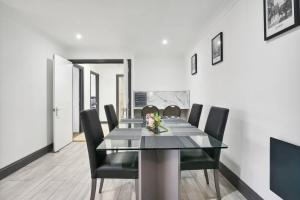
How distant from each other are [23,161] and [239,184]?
318 centimetres

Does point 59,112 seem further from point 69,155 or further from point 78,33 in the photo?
point 78,33

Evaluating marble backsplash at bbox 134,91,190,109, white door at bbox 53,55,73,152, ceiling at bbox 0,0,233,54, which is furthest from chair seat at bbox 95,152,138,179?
marble backsplash at bbox 134,91,190,109

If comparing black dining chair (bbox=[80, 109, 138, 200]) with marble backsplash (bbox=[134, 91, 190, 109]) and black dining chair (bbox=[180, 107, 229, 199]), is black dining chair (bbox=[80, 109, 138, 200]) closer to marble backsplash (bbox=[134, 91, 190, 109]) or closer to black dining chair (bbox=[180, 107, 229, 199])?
black dining chair (bbox=[180, 107, 229, 199])

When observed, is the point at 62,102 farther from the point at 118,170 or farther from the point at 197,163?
the point at 197,163

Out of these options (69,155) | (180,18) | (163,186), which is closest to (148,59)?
(180,18)

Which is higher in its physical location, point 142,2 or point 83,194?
point 142,2

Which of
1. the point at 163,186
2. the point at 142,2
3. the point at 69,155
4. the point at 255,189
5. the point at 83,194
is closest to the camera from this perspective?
the point at 163,186

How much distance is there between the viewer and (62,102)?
15.3 feet

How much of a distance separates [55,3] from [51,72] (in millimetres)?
2001

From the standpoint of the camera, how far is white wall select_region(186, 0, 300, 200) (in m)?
1.68

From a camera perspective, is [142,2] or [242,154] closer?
[242,154]

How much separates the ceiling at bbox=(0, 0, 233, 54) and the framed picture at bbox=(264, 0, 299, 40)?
1005 mm

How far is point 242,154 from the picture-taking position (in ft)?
8.27

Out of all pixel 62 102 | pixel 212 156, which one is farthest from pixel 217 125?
pixel 62 102
